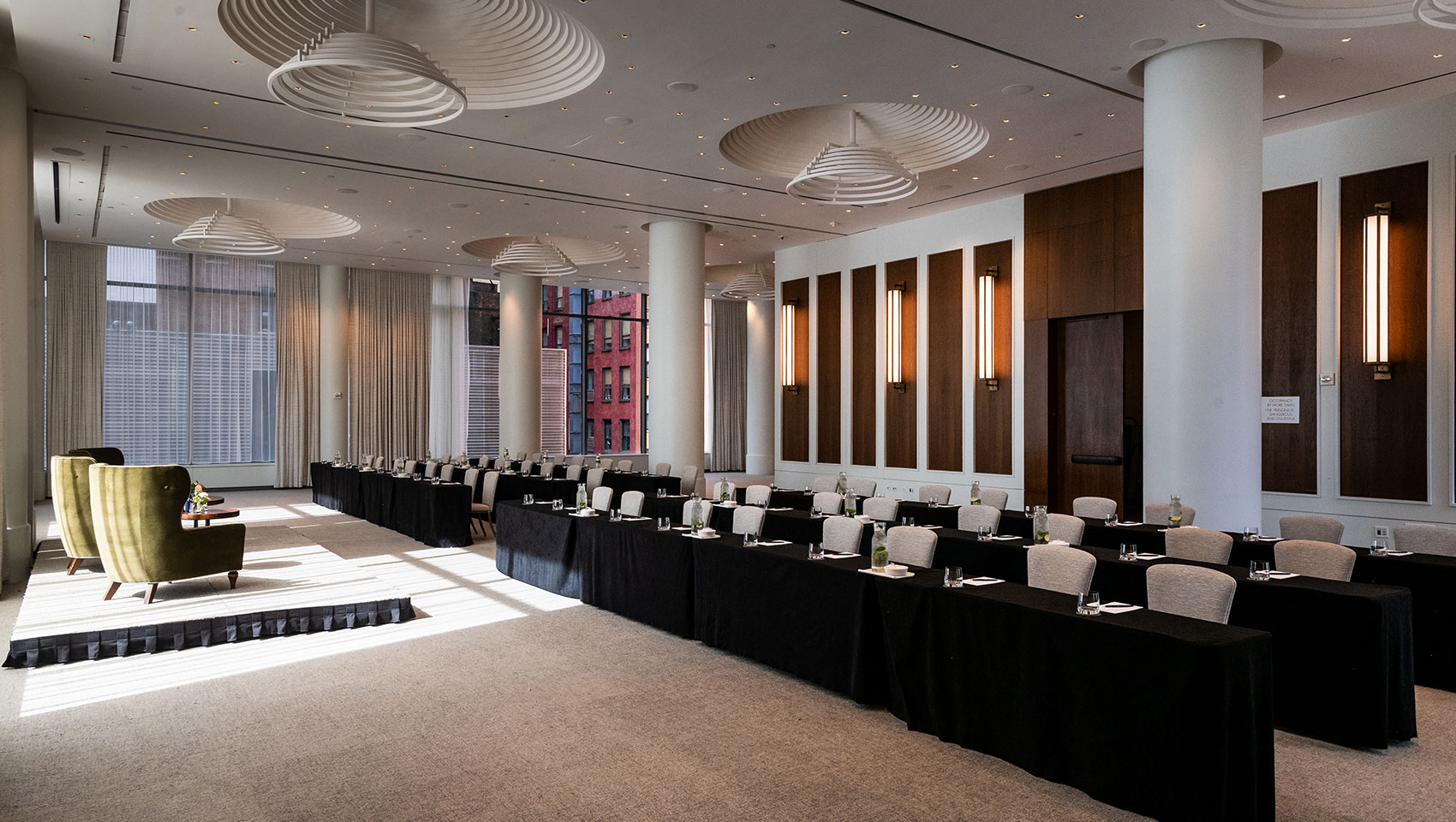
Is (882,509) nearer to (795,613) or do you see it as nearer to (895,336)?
(795,613)

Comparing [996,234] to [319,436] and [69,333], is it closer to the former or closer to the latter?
[319,436]

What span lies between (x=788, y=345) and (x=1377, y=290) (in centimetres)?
992

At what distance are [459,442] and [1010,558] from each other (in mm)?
17167

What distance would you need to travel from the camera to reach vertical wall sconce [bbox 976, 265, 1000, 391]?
13461mm

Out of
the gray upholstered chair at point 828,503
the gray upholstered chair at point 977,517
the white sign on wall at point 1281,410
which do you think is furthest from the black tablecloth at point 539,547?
the white sign on wall at point 1281,410

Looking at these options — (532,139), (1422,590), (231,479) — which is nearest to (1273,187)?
(1422,590)

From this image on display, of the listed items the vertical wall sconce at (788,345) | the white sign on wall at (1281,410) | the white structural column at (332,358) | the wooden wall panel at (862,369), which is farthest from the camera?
the white structural column at (332,358)

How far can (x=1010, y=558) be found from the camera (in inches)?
243

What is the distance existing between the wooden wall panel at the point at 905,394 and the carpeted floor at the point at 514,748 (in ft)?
30.0

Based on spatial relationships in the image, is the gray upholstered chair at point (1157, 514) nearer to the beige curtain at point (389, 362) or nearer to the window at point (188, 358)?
the beige curtain at point (389, 362)

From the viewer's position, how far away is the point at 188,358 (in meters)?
18.1

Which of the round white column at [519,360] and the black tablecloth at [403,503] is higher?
the round white column at [519,360]

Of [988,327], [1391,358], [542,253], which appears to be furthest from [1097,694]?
[542,253]

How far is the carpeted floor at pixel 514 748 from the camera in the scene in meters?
3.70
